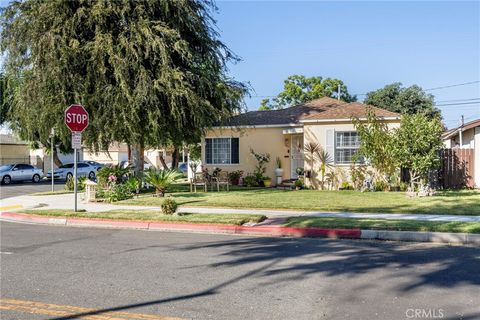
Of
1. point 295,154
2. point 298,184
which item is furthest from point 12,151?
point 298,184

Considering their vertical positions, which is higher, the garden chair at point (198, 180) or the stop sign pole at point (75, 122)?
the stop sign pole at point (75, 122)

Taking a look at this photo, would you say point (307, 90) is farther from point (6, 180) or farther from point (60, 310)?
point (60, 310)

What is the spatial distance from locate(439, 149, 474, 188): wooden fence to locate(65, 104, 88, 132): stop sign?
14645 mm

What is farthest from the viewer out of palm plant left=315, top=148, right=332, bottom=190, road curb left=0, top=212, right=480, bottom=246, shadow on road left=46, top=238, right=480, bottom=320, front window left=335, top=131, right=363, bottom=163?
palm plant left=315, top=148, right=332, bottom=190

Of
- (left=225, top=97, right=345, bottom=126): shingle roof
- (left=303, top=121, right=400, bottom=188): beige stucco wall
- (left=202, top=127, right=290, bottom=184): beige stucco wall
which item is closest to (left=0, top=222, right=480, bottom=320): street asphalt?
(left=303, top=121, right=400, bottom=188): beige stucco wall

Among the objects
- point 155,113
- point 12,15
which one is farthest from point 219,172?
point 12,15

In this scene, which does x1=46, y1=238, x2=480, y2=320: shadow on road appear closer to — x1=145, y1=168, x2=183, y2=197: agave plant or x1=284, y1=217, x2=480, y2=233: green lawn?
x1=284, y1=217, x2=480, y2=233: green lawn

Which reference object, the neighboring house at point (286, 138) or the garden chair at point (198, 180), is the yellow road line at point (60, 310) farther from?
the neighboring house at point (286, 138)

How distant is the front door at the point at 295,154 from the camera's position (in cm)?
2328

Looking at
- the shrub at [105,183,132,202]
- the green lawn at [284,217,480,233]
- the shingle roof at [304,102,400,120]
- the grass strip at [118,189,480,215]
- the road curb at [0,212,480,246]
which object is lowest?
the road curb at [0,212,480,246]

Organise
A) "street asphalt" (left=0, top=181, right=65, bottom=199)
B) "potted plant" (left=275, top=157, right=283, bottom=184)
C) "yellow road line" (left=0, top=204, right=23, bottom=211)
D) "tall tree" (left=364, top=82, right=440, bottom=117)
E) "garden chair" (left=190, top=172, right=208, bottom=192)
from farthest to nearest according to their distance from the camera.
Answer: "tall tree" (left=364, top=82, right=440, bottom=117) < "street asphalt" (left=0, top=181, right=65, bottom=199) < "potted plant" (left=275, top=157, right=283, bottom=184) < "garden chair" (left=190, top=172, right=208, bottom=192) < "yellow road line" (left=0, top=204, right=23, bottom=211)

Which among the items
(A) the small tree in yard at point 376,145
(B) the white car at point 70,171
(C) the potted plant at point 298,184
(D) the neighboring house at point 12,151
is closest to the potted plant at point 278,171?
(C) the potted plant at point 298,184

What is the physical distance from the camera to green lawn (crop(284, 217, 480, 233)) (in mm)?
10266

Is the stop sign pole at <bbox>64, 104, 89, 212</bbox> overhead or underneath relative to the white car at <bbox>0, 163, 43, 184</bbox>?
overhead
